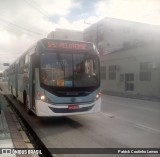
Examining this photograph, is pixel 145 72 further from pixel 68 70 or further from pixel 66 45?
pixel 68 70

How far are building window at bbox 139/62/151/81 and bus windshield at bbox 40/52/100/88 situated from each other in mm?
21325

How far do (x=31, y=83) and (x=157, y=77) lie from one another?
812 inches

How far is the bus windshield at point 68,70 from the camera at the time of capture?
10.2 metres

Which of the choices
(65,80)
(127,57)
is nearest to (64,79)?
(65,80)

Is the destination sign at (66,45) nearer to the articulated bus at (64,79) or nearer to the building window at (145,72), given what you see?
the articulated bus at (64,79)

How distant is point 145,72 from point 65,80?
23.2 metres

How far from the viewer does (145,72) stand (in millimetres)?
32031

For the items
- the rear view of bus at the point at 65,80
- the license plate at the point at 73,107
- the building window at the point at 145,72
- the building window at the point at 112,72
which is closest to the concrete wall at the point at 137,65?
the building window at the point at 145,72

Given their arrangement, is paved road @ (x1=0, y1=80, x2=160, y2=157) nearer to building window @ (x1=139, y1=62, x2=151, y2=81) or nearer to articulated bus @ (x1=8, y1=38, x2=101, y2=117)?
articulated bus @ (x1=8, y1=38, x2=101, y2=117)

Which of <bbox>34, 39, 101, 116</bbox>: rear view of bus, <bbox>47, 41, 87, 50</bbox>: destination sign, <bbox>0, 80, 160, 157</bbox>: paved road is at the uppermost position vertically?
<bbox>47, 41, 87, 50</bbox>: destination sign

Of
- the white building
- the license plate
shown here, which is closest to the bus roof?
the license plate

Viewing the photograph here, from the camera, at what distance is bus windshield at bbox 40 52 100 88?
1023 cm

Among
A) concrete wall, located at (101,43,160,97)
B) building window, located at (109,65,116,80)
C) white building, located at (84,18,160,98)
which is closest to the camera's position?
concrete wall, located at (101,43,160,97)

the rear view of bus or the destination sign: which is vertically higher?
the destination sign
